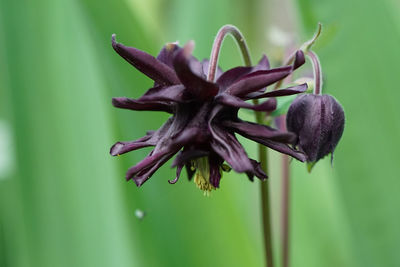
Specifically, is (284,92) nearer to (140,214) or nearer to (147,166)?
(147,166)

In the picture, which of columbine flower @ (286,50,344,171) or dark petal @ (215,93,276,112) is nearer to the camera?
dark petal @ (215,93,276,112)

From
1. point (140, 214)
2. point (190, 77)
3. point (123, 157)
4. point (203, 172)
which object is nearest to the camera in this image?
point (190, 77)

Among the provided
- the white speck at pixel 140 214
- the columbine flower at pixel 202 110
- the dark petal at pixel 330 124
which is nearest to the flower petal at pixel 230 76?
the columbine flower at pixel 202 110

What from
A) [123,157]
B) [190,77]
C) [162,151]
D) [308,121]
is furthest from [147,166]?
[123,157]

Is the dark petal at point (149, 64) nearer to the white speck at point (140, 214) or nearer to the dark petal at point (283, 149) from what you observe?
the dark petal at point (283, 149)

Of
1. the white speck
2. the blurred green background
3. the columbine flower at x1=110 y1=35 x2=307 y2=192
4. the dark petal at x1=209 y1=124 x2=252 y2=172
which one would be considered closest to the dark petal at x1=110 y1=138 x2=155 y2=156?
the columbine flower at x1=110 y1=35 x2=307 y2=192

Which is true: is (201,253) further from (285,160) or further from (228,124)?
(228,124)

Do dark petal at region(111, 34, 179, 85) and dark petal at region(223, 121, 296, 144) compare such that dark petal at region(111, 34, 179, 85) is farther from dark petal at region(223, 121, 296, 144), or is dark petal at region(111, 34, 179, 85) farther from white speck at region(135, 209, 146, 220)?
white speck at region(135, 209, 146, 220)
